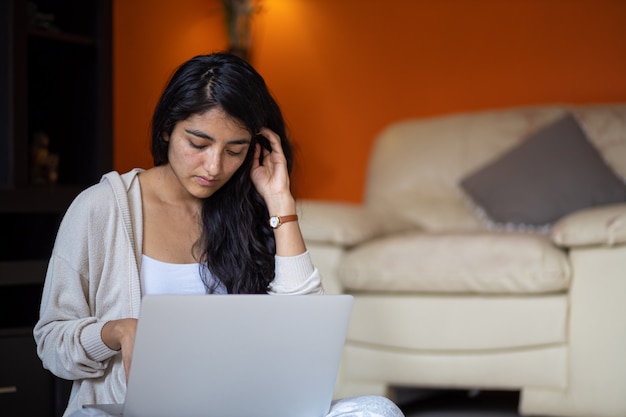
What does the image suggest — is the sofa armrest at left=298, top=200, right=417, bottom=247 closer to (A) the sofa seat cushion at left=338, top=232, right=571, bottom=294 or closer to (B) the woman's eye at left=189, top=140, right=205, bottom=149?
(A) the sofa seat cushion at left=338, top=232, right=571, bottom=294

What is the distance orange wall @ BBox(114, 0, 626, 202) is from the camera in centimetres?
379

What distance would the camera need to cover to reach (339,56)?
13.8 ft

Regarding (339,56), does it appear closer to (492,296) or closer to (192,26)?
(192,26)

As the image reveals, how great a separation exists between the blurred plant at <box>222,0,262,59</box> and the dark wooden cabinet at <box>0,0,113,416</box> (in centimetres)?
108

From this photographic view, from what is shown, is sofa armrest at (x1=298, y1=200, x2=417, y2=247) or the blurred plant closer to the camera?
sofa armrest at (x1=298, y1=200, x2=417, y2=247)

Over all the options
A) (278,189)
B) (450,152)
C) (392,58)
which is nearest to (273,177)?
→ (278,189)

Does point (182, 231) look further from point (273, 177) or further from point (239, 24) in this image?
point (239, 24)

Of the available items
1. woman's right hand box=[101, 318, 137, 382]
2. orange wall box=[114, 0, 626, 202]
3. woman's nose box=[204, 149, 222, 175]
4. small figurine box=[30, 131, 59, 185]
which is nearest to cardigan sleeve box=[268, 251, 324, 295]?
woman's nose box=[204, 149, 222, 175]

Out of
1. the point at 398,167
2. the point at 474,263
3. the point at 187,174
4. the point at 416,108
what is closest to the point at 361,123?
the point at 416,108

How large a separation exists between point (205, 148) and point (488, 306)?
1.36m

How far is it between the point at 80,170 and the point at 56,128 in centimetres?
16

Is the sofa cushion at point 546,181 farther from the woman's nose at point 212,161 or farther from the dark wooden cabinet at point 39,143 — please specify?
the woman's nose at point 212,161

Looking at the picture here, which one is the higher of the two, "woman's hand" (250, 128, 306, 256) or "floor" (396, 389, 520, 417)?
"woman's hand" (250, 128, 306, 256)

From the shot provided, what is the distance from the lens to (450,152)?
3.48 metres
